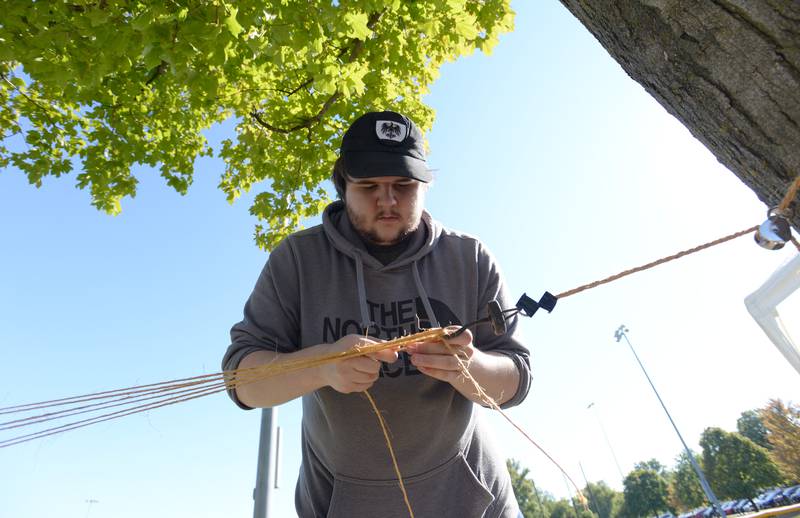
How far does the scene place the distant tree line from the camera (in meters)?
23.7

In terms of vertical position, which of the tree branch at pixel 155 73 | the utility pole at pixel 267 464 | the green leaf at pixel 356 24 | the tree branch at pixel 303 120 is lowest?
the utility pole at pixel 267 464

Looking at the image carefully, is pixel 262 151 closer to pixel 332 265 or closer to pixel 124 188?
pixel 124 188

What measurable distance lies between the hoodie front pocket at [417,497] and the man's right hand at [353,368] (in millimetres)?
484

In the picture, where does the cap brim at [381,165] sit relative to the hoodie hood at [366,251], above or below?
above

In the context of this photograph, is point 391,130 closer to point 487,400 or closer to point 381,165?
point 381,165

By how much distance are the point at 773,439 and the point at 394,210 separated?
3144cm

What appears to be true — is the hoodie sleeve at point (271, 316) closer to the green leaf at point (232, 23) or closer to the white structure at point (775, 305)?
the green leaf at point (232, 23)

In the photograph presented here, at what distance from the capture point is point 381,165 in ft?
5.96

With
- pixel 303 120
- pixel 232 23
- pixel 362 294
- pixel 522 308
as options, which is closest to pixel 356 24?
pixel 232 23

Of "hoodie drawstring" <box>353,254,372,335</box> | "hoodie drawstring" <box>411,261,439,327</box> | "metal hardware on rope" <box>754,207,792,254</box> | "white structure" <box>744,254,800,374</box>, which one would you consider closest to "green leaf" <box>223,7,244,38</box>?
"hoodie drawstring" <box>353,254,372,335</box>

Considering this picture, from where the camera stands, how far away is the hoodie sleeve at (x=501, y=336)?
1758 millimetres

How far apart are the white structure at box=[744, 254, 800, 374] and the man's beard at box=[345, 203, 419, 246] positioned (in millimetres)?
7610

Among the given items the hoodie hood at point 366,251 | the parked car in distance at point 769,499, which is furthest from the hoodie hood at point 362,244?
the parked car in distance at point 769,499

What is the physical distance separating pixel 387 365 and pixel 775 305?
29.0 feet
